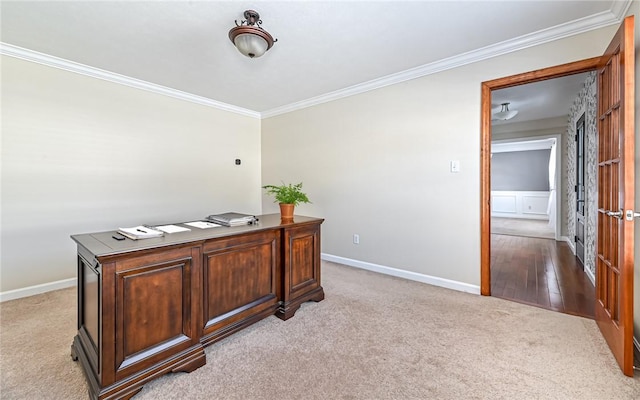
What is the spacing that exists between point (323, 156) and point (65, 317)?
3.24 m

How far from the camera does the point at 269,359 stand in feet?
5.70

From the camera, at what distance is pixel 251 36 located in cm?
202

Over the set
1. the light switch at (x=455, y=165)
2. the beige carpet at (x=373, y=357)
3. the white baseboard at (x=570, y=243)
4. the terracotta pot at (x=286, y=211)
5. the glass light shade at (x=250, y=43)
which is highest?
the glass light shade at (x=250, y=43)

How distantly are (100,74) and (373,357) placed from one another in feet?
13.0

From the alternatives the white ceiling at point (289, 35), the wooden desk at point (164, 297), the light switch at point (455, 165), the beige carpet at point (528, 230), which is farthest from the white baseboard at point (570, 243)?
the wooden desk at point (164, 297)

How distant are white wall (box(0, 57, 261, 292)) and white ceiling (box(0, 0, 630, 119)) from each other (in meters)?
0.30

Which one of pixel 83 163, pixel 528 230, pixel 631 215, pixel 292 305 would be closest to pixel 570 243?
pixel 528 230

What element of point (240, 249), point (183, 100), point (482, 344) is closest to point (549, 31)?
point (482, 344)

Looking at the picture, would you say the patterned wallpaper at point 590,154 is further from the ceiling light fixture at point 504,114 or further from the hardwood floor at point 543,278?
the ceiling light fixture at point 504,114

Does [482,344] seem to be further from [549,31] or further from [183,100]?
[183,100]

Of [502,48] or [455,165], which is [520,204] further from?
[502,48]

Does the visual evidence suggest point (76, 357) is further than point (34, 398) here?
Yes

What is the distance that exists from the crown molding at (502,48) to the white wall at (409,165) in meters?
0.05

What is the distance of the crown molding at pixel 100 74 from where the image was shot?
263 centimetres
